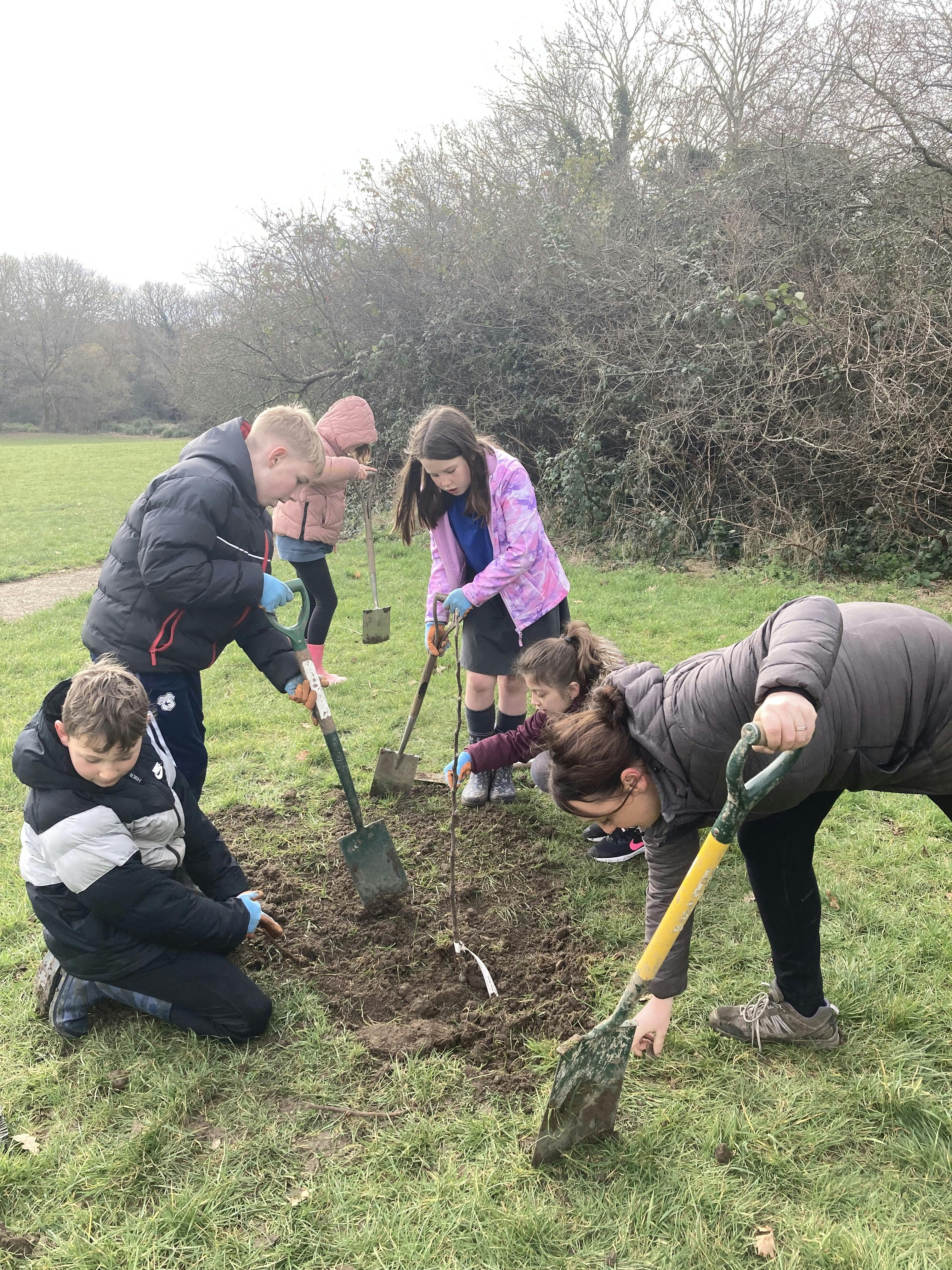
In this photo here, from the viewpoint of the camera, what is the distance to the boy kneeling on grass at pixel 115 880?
2.32 metres

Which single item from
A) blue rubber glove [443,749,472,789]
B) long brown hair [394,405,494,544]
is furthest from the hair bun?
long brown hair [394,405,494,544]

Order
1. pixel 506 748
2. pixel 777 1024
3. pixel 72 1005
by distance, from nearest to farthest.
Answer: pixel 777 1024 < pixel 72 1005 < pixel 506 748

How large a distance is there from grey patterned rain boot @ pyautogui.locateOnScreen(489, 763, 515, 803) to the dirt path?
5.79m

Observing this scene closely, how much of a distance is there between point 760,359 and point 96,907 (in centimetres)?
775

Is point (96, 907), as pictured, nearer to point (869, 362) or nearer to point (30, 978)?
point (30, 978)

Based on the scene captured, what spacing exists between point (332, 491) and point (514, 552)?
215 cm

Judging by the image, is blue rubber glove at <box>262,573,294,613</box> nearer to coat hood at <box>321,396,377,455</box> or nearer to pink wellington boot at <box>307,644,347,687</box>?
pink wellington boot at <box>307,644,347,687</box>

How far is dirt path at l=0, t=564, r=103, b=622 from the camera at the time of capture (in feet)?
26.4

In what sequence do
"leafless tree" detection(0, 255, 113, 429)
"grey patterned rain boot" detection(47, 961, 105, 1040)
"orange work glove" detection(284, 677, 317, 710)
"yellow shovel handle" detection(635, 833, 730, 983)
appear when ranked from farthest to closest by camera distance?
"leafless tree" detection(0, 255, 113, 429) → "orange work glove" detection(284, 677, 317, 710) → "grey patterned rain boot" detection(47, 961, 105, 1040) → "yellow shovel handle" detection(635, 833, 730, 983)

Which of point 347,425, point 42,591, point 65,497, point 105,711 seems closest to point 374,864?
point 105,711

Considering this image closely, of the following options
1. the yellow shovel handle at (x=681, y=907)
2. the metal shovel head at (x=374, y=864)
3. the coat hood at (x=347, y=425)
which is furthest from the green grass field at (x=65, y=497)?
the yellow shovel handle at (x=681, y=907)

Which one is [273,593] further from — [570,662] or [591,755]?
[591,755]

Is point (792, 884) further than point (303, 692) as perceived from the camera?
No

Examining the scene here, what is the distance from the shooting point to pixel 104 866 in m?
2.34
